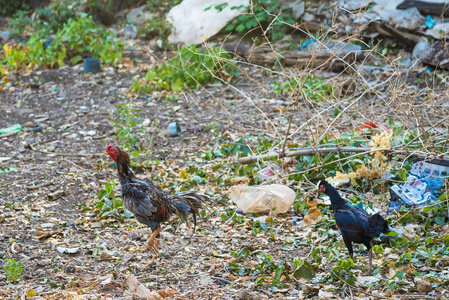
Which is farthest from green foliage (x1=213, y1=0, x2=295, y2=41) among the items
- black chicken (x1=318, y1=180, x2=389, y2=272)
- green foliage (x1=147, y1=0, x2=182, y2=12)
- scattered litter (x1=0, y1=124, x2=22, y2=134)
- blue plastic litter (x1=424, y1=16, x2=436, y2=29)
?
black chicken (x1=318, y1=180, x2=389, y2=272)

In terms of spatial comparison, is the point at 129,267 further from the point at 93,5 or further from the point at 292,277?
the point at 93,5

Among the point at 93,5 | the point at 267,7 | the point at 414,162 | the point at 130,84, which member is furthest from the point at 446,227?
the point at 93,5

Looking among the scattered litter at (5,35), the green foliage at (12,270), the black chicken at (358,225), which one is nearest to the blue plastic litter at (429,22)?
the black chicken at (358,225)

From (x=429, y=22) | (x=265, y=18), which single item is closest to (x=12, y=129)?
(x=265, y=18)

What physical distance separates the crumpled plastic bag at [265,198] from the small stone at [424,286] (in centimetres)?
158

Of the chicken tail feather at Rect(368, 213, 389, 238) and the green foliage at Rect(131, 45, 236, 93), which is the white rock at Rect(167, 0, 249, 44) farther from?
the chicken tail feather at Rect(368, 213, 389, 238)

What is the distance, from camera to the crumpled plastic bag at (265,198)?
15.8 ft

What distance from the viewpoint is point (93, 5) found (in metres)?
12.0

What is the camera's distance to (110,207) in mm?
4922

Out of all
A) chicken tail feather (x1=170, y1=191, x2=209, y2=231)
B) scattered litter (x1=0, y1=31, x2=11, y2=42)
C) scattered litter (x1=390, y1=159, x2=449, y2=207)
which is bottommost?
scattered litter (x1=0, y1=31, x2=11, y2=42)

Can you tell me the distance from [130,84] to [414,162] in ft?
17.1

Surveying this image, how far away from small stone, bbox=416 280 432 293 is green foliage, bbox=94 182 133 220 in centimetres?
259

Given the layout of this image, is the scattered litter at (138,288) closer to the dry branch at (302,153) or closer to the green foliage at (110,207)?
the green foliage at (110,207)

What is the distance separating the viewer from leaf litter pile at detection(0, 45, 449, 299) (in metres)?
3.62
